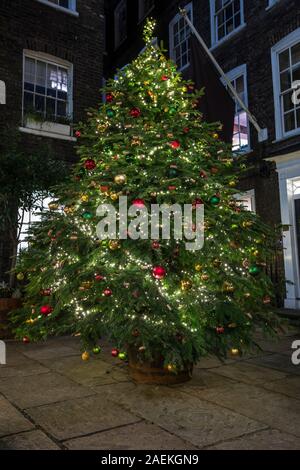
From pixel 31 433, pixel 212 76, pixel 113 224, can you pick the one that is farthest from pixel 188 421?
pixel 212 76

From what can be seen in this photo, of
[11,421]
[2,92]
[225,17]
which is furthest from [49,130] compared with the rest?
[11,421]

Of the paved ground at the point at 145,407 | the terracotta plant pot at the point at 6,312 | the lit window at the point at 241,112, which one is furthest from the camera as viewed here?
the lit window at the point at 241,112

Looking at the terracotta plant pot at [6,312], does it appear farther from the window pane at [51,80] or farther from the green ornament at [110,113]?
the window pane at [51,80]

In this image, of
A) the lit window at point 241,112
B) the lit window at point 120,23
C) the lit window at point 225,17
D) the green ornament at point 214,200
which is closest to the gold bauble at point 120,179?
the green ornament at point 214,200

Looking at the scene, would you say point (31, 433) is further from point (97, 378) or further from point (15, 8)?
point (15, 8)

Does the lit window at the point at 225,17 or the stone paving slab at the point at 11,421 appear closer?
the stone paving slab at the point at 11,421

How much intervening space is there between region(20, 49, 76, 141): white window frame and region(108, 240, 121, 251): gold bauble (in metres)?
6.29

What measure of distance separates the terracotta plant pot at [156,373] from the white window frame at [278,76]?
7.02 metres

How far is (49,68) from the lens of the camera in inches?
395

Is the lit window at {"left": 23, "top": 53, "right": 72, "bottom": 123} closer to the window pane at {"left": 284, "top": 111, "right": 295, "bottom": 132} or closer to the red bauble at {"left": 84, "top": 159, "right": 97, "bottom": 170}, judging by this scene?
the window pane at {"left": 284, "top": 111, "right": 295, "bottom": 132}

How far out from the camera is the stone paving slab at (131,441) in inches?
103

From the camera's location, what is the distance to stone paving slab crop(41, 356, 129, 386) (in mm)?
4270
